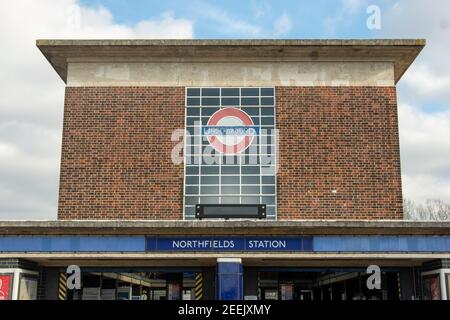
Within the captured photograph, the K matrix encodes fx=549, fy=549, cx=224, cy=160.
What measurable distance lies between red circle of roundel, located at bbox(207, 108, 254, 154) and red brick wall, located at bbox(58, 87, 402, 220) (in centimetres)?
114

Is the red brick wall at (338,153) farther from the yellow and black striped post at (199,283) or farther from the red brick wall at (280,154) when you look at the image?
the yellow and black striped post at (199,283)

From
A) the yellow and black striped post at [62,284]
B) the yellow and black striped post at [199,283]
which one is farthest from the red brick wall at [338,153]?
the yellow and black striped post at [62,284]

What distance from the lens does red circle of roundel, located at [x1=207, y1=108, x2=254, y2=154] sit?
64.3 feet

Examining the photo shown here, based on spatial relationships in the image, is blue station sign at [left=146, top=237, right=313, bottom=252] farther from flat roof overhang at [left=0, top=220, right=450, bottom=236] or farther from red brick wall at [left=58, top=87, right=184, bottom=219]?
red brick wall at [left=58, top=87, right=184, bottom=219]

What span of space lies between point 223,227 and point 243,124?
5.37 metres

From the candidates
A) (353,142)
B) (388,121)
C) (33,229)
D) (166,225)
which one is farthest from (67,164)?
(388,121)

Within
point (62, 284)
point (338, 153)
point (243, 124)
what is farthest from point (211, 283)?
point (338, 153)

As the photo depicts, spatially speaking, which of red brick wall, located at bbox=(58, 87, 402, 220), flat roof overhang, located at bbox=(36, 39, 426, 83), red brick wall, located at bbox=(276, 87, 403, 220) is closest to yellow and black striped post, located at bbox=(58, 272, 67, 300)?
red brick wall, located at bbox=(58, 87, 402, 220)

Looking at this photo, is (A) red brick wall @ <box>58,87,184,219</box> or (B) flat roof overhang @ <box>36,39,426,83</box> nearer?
(A) red brick wall @ <box>58,87,184,219</box>

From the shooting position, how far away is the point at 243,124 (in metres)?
19.9

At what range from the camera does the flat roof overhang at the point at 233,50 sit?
20.0m

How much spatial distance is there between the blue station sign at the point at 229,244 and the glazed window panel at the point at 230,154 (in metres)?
3.34

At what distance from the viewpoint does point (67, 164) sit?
→ 19.6 meters
